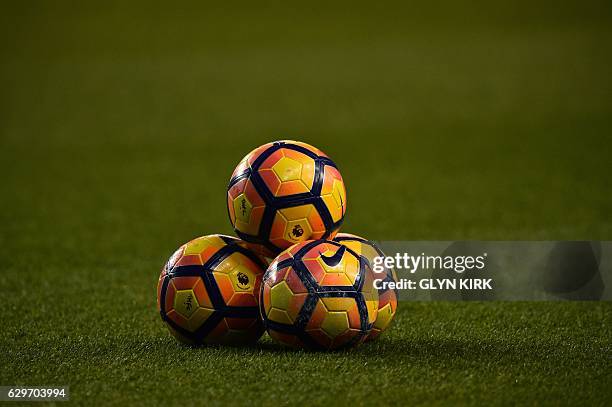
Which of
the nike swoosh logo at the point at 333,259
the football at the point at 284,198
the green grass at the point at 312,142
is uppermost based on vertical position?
the football at the point at 284,198

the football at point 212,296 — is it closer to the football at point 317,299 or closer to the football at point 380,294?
the football at point 317,299

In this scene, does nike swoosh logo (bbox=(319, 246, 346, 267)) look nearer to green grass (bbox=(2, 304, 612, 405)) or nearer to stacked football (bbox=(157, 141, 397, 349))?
stacked football (bbox=(157, 141, 397, 349))

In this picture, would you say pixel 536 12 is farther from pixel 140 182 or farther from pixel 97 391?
pixel 97 391

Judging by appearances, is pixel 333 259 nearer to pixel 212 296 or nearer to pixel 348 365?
pixel 348 365

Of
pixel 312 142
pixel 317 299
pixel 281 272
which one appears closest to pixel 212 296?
pixel 281 272

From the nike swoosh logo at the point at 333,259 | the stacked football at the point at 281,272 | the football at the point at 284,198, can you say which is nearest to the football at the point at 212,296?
the stacked football at the point at 281,272

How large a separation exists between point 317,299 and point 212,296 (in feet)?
1.87

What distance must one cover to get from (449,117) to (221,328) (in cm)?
1081

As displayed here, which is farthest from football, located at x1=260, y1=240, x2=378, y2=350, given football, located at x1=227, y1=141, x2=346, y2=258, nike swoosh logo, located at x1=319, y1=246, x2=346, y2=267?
football, located at x1=227, y1=141, x2=346, y2=258

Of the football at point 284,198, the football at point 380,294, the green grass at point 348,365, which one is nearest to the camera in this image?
the green grass at point 348,365

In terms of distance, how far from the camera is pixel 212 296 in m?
4.25

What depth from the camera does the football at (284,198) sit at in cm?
423

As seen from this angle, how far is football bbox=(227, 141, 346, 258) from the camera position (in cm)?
423

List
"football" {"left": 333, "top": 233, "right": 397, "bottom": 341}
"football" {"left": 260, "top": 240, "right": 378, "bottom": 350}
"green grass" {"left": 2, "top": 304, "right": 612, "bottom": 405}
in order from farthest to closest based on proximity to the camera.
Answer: "football" {"left": 333, "top": 233, "right": 397, "bottom": 341} < "football" {"left": 260, "top": 240, "right": 378, "bottom": 350} < "green grass" {"left": 2, "top": 304, "right": 612, "bottom": 405}
